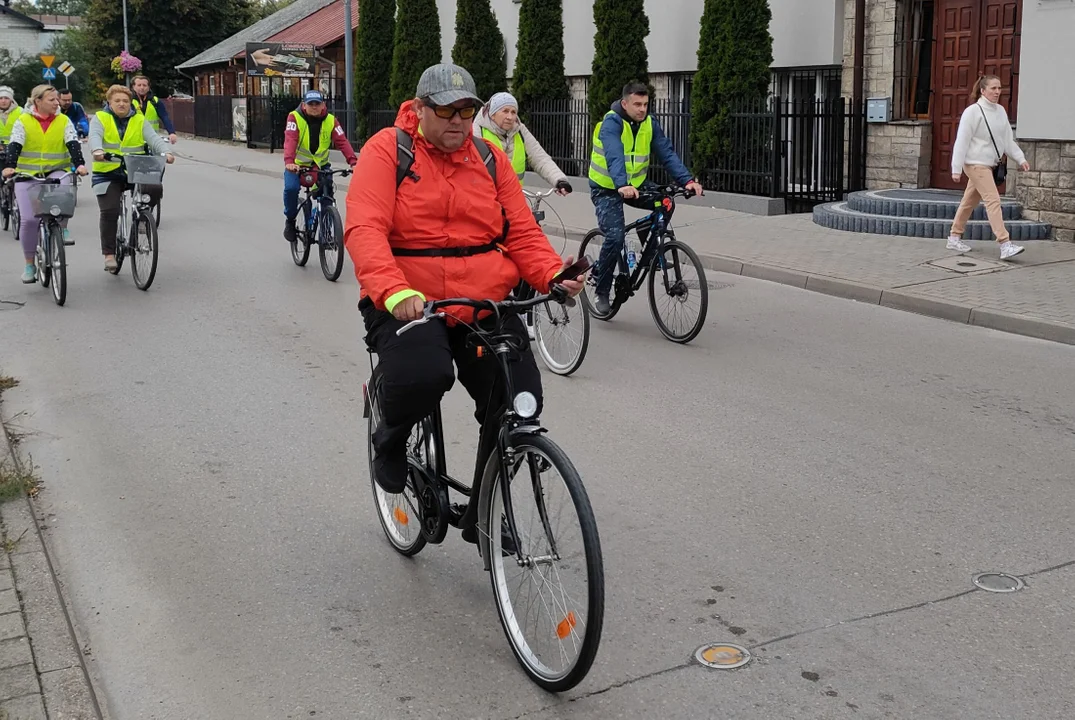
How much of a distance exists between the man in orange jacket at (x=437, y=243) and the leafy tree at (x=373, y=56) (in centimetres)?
2756

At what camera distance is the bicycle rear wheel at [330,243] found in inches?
476

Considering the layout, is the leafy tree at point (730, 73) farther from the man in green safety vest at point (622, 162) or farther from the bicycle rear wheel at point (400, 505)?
the bicycle rear wheel at point (400, 505)

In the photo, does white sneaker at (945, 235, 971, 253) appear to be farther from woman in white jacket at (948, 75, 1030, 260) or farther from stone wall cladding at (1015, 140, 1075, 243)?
stone wall cladding at (1015, 140, 1075, 243)

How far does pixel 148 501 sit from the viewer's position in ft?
18.7

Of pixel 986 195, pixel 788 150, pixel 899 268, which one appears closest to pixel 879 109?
pixel 788 150

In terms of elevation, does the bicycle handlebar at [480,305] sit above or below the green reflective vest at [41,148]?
below

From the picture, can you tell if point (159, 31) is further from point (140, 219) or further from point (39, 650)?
point (39, 650)

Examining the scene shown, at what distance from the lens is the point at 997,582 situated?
4629 mm

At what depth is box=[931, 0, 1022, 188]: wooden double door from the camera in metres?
15.5

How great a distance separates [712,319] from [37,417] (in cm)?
524

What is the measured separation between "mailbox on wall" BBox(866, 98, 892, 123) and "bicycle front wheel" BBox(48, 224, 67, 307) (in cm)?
1112

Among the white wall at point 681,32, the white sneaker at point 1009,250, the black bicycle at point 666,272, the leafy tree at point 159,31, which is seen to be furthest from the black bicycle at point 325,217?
the leafy tree at point 159,31

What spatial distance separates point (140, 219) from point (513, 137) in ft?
Answer: 12.9

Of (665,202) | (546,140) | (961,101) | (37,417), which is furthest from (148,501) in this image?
(546,140)
